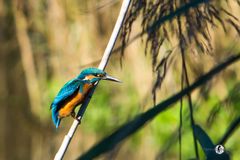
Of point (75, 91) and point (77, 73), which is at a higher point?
point (77, 73)

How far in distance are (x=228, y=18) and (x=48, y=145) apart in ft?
18.6

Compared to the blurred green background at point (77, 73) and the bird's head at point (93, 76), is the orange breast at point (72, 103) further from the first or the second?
the blurred green background at point (77, 73)

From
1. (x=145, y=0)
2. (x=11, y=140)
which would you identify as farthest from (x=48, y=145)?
(x=145, y=0)

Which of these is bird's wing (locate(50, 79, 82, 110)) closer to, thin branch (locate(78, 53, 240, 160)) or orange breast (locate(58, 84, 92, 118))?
orange breast (locate(58, 84, 92, 118))

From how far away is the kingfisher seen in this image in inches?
70.5

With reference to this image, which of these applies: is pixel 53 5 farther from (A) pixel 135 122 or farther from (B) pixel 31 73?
(A) pixel 135 122

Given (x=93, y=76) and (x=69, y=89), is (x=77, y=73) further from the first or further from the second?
(x=93, y=76)

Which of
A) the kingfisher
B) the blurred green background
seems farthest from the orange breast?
the blurred green background

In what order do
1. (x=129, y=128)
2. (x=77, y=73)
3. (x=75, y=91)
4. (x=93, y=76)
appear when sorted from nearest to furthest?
(x=129, y=128)
(x=93, y=76)
(x=75, y=91)
(x=77, y=73)

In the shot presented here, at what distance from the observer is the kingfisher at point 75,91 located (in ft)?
5.88

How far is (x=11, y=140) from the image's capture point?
28.9 ft

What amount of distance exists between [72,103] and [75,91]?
0.13 ft

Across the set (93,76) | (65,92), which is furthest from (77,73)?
(93,76)

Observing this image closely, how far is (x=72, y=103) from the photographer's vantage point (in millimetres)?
1946
